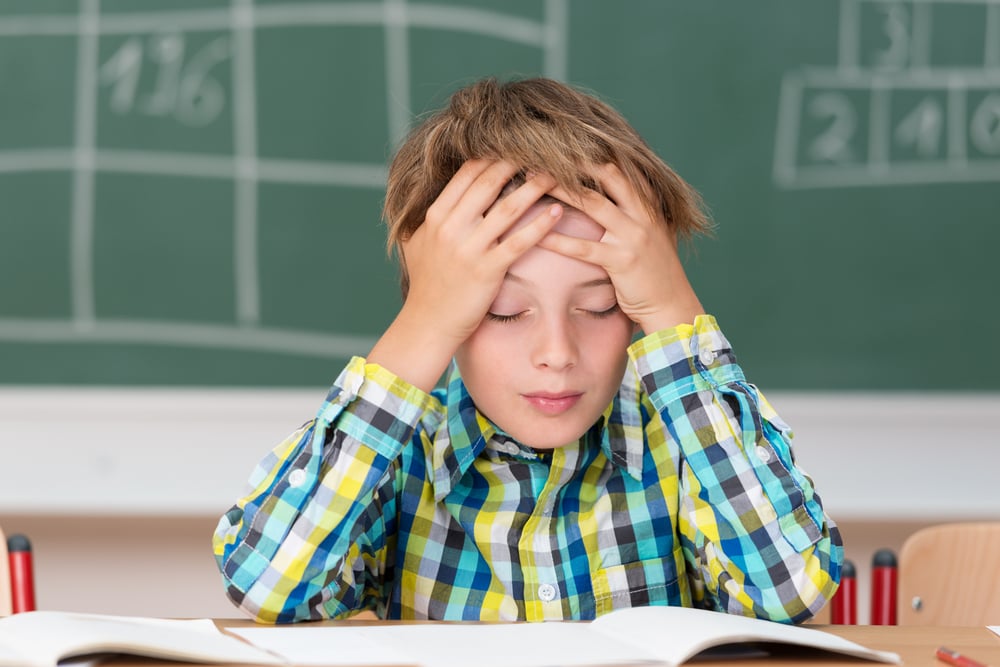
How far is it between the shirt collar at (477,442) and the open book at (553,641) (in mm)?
201

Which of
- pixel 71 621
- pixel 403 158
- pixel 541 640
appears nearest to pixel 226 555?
pixel 71 621

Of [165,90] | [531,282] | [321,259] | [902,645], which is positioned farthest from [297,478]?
[165,90]

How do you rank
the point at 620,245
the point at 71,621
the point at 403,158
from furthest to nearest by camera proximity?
the point at 403,158
the point at 620,245
the point at 71,621

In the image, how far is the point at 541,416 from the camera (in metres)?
1.02

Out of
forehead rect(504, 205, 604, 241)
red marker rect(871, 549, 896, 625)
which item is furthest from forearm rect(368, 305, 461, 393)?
red marker rect(871, 549, 896, 625)

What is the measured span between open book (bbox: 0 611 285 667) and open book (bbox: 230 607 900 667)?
3cm

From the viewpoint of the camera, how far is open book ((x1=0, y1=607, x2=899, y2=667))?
31.6 inches

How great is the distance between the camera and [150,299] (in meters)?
2.11

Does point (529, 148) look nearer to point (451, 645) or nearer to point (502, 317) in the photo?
point (502, 317)

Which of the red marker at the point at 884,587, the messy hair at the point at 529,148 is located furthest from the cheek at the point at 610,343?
the red marker at the point at 884,587

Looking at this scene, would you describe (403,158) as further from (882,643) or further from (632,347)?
(882,643)

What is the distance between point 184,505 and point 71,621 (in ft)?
4.20

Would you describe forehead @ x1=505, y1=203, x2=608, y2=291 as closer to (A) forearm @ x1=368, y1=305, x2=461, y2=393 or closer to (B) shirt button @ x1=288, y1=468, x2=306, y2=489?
(A) forearm @ x1=368, y1=305, x2=461, y2=393

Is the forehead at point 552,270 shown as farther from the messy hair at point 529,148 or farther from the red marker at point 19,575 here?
the red marker at point 19,575
